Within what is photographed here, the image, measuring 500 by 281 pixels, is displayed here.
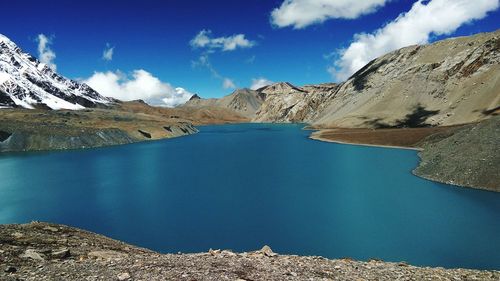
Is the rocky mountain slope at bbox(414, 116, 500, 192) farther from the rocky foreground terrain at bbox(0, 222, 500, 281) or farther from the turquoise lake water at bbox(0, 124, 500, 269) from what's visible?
Answer: the rocky foreground terrain at bbox(0, 222, 500, 281)

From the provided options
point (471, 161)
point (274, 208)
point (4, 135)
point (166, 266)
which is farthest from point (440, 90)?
point (166, 266)

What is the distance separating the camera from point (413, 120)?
15400 cm

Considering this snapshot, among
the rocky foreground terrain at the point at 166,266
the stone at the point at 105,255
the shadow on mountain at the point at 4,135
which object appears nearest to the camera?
the rocky foreground terrain at the point at 166,266

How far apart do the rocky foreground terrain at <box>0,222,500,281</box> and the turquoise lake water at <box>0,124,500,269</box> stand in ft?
31.3

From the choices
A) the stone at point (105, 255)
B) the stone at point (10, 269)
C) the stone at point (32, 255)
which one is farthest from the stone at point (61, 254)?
the stone at point (10, 269)

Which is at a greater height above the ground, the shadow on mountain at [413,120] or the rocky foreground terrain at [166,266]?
the shadow on mountain at [413,120]

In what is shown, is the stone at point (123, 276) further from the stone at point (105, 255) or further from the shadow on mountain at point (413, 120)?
the shadow on mountain at point (413, 120)

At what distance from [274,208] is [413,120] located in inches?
5056

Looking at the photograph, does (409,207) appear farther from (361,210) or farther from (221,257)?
(221,257)

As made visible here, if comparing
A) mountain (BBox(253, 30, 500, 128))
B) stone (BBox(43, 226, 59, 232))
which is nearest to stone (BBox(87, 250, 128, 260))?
stone (BBox(43, 226, 59, 232))

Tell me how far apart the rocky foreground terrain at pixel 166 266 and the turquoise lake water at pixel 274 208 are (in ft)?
31.3

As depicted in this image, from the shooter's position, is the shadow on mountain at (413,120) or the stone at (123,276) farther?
the shadow on mountain at (413,120)

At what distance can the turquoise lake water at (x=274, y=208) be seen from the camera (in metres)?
30.6

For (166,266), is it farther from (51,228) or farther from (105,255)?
(51,228)
